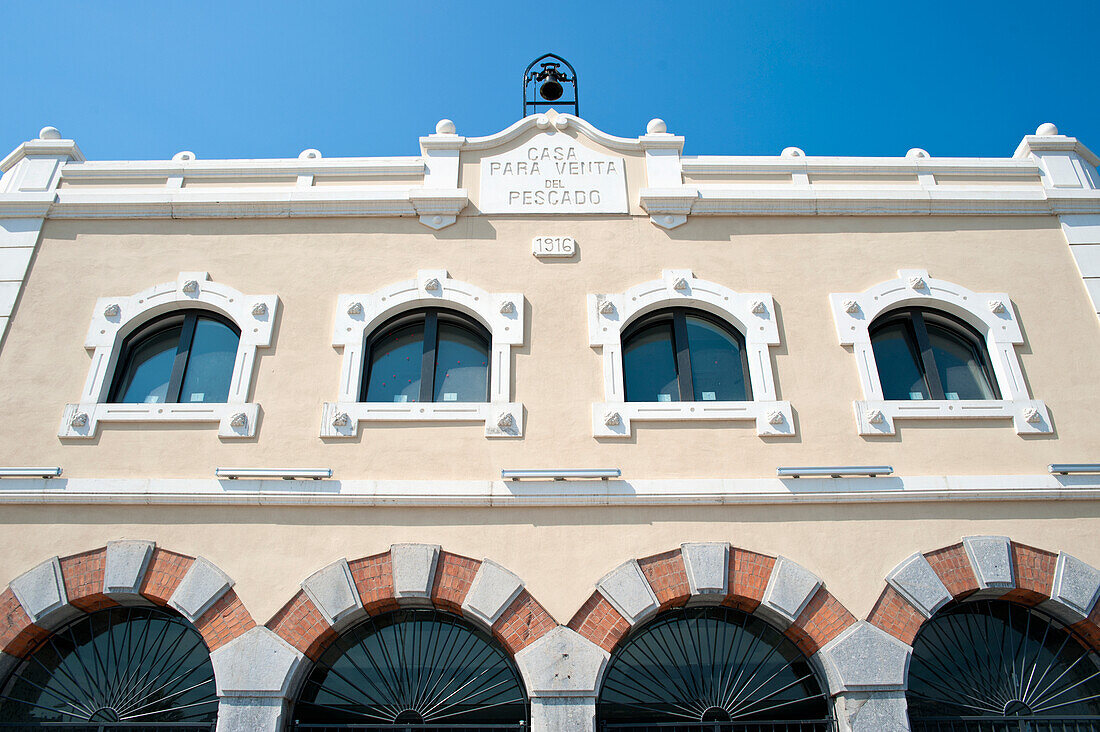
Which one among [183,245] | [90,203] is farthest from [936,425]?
[90,203]

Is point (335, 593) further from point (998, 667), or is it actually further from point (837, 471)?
point (998, 667)

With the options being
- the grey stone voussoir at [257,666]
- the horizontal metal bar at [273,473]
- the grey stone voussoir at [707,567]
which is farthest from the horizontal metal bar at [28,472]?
the grey stone voussoir at [707,567]

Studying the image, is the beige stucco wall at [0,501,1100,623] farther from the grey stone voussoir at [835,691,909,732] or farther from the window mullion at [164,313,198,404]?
the window mullion at [164,313,198,404]

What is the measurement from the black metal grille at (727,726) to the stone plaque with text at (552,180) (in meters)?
5.58

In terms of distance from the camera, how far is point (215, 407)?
7.95 meters

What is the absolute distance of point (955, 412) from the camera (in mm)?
7984

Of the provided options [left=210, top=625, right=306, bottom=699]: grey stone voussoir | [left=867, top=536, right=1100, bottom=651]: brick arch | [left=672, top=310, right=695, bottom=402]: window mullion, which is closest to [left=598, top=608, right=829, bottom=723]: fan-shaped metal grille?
[left=867, top=536, right=1100, bottom=651]: brick arch

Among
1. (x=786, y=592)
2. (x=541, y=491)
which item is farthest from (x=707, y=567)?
Answer: (x=541, y=491)

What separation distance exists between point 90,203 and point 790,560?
8.82 metres

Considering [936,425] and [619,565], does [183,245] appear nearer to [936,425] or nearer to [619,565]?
[619,565]

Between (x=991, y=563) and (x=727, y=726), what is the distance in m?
2.94

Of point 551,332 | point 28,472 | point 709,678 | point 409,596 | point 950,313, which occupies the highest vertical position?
point 950,313

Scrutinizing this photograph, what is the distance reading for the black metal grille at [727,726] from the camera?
22.8ft

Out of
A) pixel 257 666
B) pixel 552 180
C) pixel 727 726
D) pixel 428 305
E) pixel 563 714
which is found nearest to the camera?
pixel 563 714
